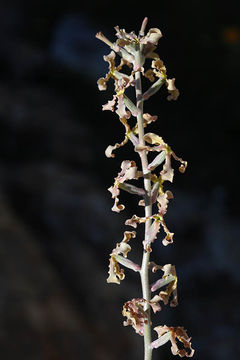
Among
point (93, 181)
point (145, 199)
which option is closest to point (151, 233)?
point (145, 199)

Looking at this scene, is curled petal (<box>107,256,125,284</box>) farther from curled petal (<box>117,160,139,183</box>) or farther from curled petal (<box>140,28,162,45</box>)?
curled petal (<box>140,28,162,45</box>)

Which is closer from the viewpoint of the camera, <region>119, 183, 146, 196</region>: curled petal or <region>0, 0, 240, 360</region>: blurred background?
<region>119, 183, 146, 196</region>: curled petal

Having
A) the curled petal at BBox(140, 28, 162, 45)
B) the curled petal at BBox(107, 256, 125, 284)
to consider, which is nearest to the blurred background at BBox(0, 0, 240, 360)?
the curled petal at BBox(107, 256, 125, 284)

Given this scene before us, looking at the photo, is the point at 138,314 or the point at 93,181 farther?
the point at 93,181

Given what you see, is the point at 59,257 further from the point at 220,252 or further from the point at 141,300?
the point at 141,300

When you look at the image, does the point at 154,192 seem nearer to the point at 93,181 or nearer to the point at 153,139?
the point at 153,139

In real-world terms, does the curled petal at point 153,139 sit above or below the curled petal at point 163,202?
above

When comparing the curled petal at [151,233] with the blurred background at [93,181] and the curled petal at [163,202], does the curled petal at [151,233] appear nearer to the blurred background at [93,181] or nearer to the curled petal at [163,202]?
the curled petal at [163,202]

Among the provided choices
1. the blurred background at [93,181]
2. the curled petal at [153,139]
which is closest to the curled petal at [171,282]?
the curled petal at [153,139]
